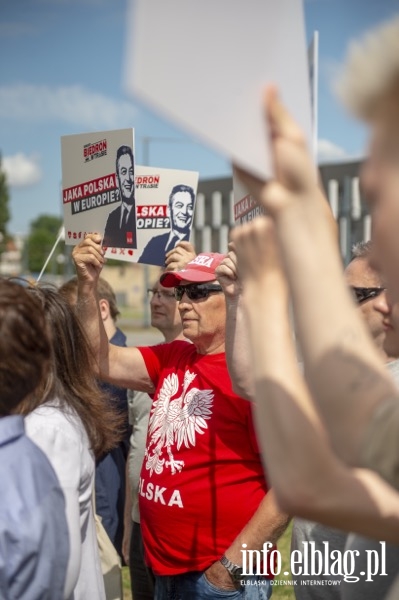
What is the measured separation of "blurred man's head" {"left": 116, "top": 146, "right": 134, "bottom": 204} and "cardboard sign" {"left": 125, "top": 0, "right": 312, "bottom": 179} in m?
2.41

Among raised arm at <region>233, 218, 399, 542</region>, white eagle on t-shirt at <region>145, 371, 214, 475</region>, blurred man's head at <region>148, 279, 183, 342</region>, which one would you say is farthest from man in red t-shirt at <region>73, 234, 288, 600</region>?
raised arm at <region>233, 218, 399, 542</region>

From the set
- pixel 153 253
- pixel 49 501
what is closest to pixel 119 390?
pixel 153 253

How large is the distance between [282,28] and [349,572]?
1.56 m

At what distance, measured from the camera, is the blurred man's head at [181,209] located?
4059 mm

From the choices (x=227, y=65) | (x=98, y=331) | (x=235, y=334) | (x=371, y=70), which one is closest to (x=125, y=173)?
(x=98, y=331)

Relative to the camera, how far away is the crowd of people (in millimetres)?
1117

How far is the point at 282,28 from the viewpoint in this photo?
3.88 ft

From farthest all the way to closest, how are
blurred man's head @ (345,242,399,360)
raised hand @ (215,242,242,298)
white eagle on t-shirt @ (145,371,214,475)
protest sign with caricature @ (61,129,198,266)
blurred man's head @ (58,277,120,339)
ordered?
1. blurred man's head @ (58,277,120,339)
2. protest sign with caricature @ (61,129,198,266)
3. white eagle on t-shirt @ (145,371,214,475)
4. raised hand @ (215,242,242,298)
5. blurred man's head @ (345,242,399,360)

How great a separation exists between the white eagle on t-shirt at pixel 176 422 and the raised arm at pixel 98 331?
30 cm

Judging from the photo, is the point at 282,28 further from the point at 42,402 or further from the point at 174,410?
the point at 174,410

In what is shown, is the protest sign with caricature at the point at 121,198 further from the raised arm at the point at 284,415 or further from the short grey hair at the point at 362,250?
the raised arm at the point at 284,415

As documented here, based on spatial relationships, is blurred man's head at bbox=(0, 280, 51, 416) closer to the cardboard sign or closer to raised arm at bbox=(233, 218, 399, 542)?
raised arm at bbox=(233, 218, 399, 542)

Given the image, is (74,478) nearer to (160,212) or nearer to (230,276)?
(230,276)

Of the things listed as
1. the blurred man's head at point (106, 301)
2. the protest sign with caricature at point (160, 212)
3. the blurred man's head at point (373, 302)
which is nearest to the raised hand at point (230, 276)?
the blurred man's head at point (373, 302)
